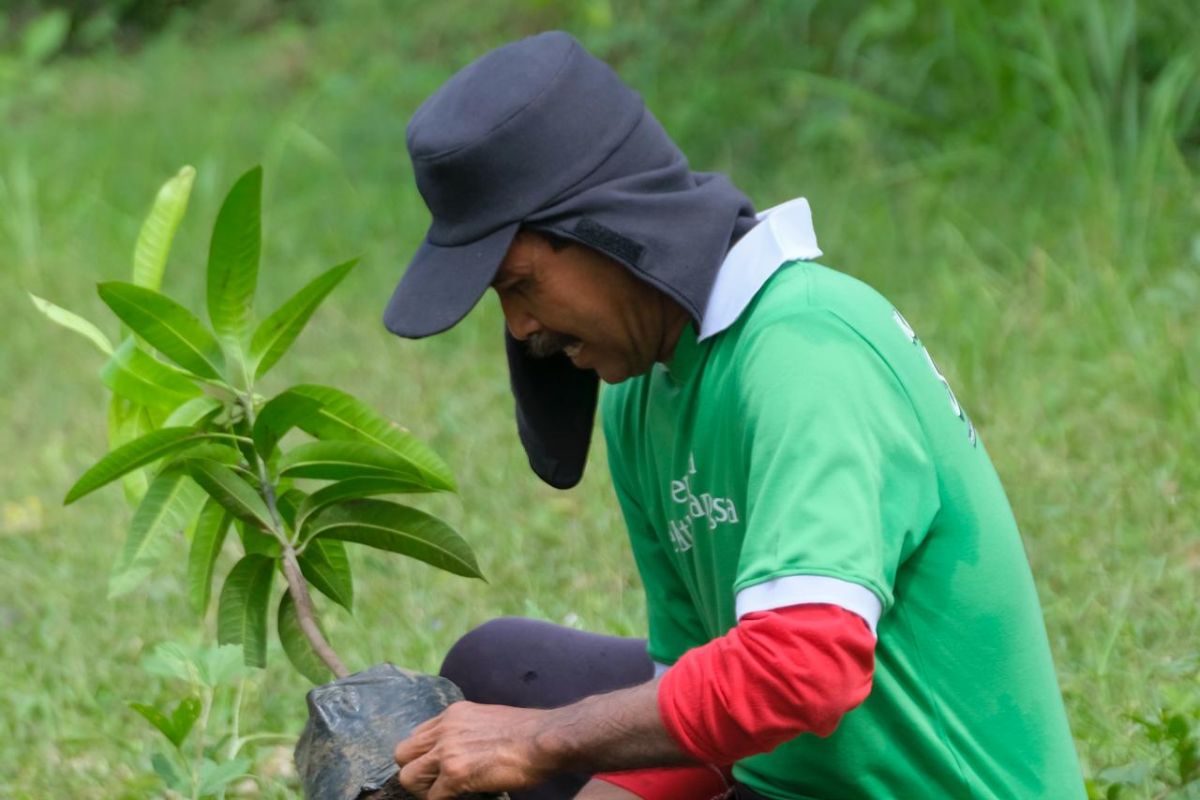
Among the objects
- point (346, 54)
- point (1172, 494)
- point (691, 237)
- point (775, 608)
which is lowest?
point (1172, 494)

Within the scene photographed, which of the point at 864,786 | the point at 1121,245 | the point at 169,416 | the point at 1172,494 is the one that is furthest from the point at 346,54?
the point at 864,786

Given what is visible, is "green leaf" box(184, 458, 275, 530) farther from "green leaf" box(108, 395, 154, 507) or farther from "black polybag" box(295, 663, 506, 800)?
"black polybag" box(295, 663, 506, 800)

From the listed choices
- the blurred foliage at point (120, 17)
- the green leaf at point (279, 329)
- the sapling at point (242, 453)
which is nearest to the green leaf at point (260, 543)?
the sapling at point (242, 453)

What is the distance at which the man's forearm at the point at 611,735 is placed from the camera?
6.33 ft

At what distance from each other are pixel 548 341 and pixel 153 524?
0.69m

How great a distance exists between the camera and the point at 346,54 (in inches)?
329

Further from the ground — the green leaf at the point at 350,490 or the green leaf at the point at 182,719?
the green leaf at the point at 350,490

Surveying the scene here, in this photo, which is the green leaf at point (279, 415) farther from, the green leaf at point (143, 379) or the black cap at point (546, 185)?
the black cap at point (546, 185)

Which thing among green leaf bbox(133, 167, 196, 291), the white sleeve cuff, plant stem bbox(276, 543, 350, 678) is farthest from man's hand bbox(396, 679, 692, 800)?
green leaf bbox(133, 167, 196, 291)

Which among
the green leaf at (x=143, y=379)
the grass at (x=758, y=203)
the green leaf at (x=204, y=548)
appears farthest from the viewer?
Answer: the grass at (x=758, y=203)

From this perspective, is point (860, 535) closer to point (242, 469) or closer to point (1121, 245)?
point (242, 469)

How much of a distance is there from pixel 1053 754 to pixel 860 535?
508 mm

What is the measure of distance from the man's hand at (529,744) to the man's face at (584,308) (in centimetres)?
45

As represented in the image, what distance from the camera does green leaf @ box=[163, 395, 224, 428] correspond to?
97.7 inches
